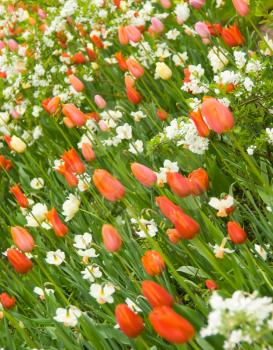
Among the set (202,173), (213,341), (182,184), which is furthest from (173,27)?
(213,341)

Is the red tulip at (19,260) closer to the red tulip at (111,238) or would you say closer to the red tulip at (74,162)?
the red tulip at (111,238)

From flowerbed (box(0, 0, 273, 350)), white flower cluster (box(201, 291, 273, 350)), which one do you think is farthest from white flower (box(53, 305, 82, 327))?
white flower cluster (box(201, 291, 273, 350))

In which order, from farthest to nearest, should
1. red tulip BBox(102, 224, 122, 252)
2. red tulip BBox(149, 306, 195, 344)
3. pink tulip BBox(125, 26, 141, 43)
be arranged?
pink tulip BBox(125, 26, 141, 43)
red tulip BBox(102, 224, 122, 252)
red tulip BBox(149, 306, 195, 344)

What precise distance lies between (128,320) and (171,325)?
0.31m

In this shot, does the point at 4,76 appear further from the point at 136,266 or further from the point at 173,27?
the point at 136,266

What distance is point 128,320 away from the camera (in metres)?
1.66

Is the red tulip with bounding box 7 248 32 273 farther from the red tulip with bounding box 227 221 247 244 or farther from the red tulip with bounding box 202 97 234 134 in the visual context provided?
the red tulip with bounding box 202 97 234 134

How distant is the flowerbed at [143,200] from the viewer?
191 cm

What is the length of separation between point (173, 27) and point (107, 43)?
0.56m

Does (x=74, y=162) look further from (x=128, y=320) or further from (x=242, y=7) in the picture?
(x=128, y=320)

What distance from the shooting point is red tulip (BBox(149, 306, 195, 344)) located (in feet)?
4.50

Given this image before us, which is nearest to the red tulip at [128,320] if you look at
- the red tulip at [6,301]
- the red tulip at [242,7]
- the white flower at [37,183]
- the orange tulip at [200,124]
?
the orange tulip at [200,124]

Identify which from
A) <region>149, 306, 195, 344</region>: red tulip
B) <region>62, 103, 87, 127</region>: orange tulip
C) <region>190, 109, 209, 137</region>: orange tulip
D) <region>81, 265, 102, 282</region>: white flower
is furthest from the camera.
→ <region>62, 103, 87, 127</region>: orange tulip

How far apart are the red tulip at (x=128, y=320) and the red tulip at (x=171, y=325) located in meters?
0.26
